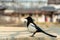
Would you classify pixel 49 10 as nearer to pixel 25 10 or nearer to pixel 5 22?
pixel 25 10

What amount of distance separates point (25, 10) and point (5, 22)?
2.66 ft

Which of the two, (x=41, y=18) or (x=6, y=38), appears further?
(x=41, y=18)

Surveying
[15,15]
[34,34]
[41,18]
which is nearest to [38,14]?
[41,18]

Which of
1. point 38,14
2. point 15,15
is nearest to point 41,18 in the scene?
point 38,14

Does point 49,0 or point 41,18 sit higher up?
point 49,0

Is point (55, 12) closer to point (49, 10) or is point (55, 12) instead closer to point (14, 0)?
point (49, 10)

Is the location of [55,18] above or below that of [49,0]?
below

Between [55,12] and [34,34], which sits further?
[55,12]

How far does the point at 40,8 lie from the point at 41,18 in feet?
1.16

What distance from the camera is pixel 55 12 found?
32.5 feet

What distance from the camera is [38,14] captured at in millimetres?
9883

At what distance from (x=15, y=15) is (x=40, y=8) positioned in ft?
2.99

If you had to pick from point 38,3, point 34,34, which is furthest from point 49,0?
point 34,34

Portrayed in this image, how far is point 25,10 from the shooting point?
9.74 metres
